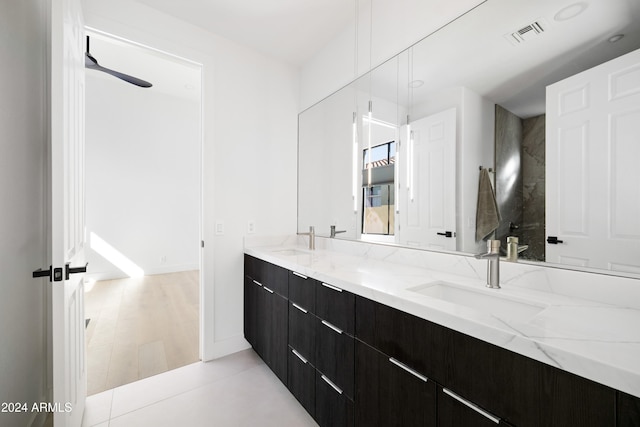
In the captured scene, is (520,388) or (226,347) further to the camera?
(226,347)

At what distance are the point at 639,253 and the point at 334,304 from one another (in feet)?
3.70

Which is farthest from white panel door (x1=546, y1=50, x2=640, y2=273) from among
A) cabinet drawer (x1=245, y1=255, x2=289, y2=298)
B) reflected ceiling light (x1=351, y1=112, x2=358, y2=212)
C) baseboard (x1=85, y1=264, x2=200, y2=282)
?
baseboard (x1=85, y1=264, x2=200, y2=282)

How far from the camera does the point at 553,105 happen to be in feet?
3.60

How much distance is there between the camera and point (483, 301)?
45.0 inches

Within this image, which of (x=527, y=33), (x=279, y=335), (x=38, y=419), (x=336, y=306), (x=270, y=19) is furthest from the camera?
(x=270, y=19)

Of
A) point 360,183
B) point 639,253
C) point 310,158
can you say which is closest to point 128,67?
point 310,158

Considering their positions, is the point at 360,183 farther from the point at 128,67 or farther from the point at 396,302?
the point at 128,67

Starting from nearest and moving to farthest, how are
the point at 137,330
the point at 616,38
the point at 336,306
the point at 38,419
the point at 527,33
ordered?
the point at 616,38
the point at 527,33
the point at 336,306
the point at 38,419
the point at 137,330

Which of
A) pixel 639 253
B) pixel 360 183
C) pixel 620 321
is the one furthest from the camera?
pixel 360 183

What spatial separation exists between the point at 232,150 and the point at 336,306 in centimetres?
166

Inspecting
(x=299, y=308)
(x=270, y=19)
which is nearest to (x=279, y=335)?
(x=299, y=308)

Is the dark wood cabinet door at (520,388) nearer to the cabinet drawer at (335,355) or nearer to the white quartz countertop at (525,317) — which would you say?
the white quartz countertop at (525,317)

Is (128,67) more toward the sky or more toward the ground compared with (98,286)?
more toward the sky

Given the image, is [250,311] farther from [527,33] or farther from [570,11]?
[570,11]
